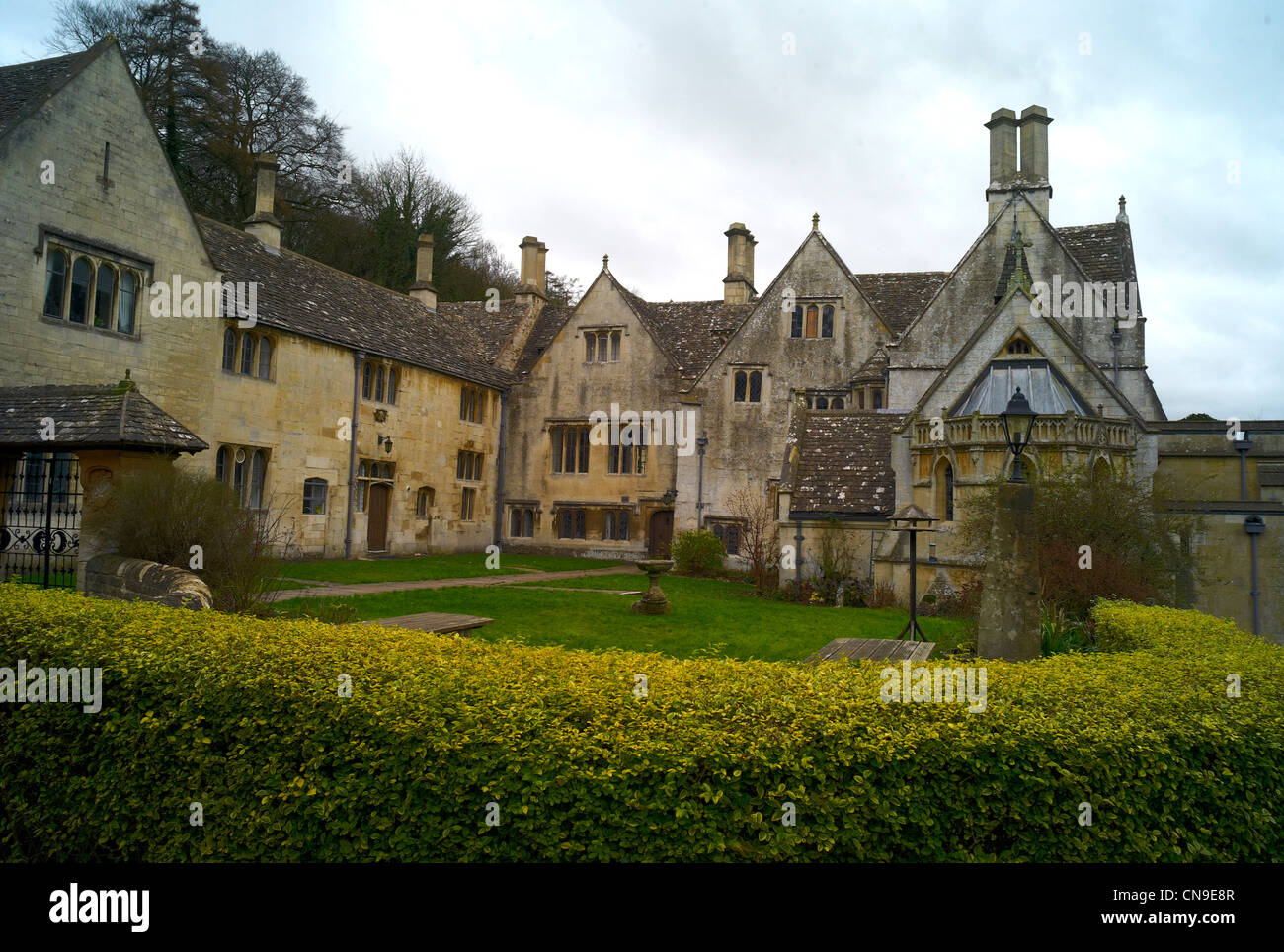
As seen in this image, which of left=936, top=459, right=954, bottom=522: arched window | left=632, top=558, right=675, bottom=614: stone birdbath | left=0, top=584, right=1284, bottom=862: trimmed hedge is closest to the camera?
left=0, top=584, right=1284, bottom=862: trimmed hedge

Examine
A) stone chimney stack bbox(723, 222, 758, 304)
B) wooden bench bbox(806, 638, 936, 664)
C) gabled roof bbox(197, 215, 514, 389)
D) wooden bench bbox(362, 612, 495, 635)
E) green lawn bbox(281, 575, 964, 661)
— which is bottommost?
green lawn bbox(281, 575, 964, 661)

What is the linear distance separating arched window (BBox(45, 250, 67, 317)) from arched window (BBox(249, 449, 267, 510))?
6550 millimetres

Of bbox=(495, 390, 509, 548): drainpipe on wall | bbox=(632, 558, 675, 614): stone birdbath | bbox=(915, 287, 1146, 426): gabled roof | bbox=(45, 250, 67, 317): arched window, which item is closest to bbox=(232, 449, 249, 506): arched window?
bbox=(45, 250, 67, 317): arched window

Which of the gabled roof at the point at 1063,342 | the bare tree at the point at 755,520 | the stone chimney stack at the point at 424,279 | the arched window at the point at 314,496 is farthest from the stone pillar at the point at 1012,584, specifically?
the stone chimney stack at the point at 424,279

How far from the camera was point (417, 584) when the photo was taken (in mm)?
19891

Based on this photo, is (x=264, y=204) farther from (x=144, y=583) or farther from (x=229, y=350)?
(x=144, y=583)

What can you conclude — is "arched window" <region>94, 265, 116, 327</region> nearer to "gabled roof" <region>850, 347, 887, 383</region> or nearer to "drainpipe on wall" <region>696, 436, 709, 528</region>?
"drainpipe on wall" <region>696, 436, 709, 528</region>

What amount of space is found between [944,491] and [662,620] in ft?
29.5

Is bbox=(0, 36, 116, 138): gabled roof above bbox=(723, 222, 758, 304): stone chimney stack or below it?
below

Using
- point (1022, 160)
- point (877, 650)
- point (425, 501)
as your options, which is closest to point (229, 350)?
point (425, 501)

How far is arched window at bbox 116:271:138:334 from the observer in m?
19.3

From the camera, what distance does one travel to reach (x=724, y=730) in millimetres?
4418
